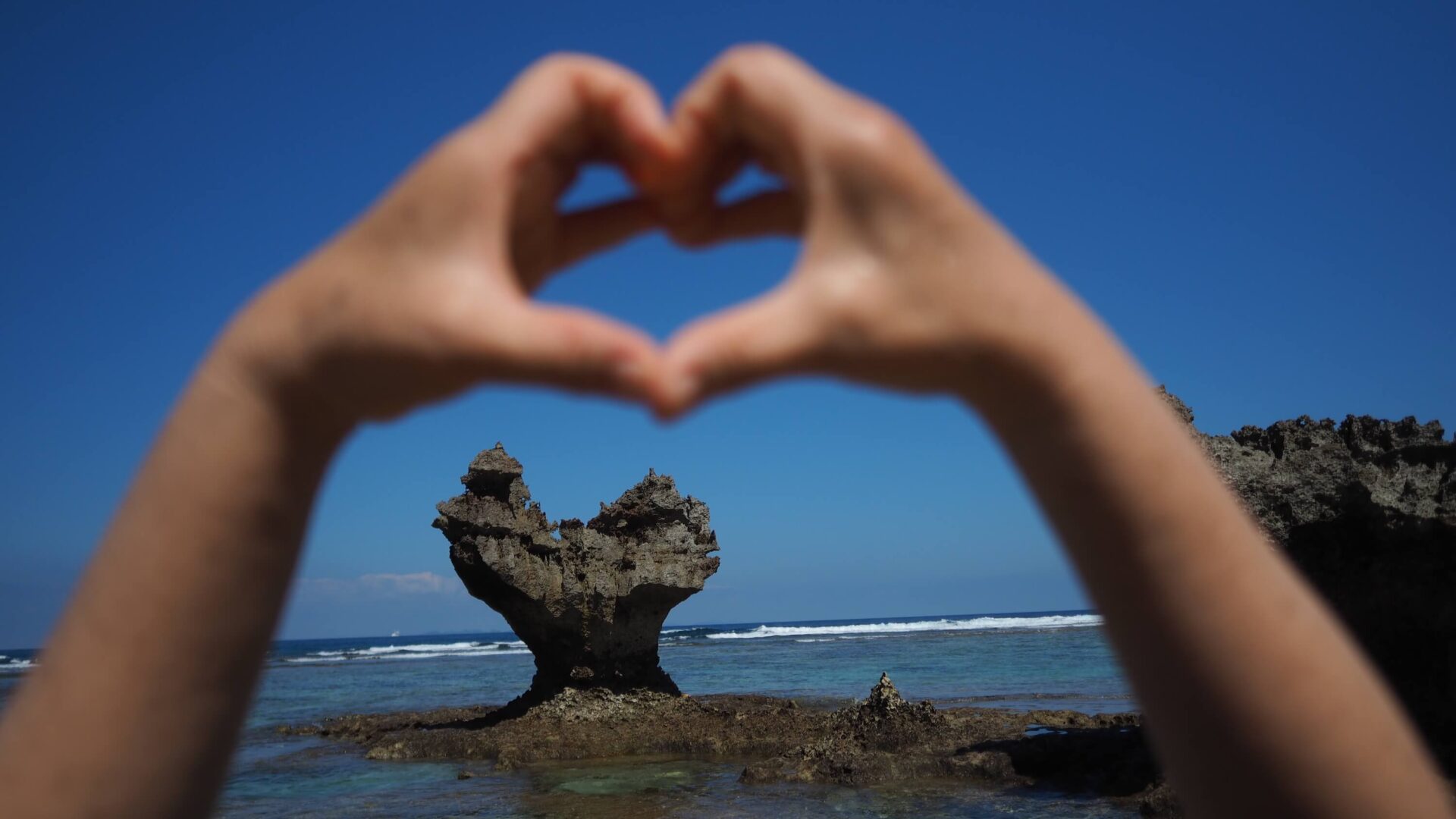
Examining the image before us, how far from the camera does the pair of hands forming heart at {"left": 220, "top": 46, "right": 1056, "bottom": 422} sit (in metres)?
0.93

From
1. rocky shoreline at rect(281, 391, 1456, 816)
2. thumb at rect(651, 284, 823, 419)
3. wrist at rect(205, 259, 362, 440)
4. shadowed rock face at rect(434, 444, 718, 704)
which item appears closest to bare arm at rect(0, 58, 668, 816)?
wrist at rect(205, 259, 362, 440)

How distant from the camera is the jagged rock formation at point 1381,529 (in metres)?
7.30

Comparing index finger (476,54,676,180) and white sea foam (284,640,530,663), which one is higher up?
index finger (476,54,676,180)

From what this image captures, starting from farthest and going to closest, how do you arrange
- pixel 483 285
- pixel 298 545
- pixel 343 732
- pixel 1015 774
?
pixel 343 732 → pixel 1015 774 → pixel 298 545 → pixel 483 285

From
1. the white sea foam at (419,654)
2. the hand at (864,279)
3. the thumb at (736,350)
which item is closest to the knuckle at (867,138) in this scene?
the hand at (864,279)

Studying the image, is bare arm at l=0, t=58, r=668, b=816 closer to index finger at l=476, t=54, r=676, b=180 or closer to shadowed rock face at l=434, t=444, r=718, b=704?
index finger at l=476, t=54, r=676, b=180

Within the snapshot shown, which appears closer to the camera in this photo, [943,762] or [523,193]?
[523,193]

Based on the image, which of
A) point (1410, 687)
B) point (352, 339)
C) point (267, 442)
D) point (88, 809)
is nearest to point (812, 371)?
point (352, 339)

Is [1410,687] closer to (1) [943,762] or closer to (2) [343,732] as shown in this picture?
(1) [943,762]

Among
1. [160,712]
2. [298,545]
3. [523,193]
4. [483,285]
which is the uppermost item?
[523,193]

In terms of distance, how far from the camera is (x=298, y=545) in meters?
1.11

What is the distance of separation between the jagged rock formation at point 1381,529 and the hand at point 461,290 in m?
8.39

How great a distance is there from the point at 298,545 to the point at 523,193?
0.51 m

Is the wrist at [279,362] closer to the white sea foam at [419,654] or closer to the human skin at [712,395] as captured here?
the human skin at [712,395]
